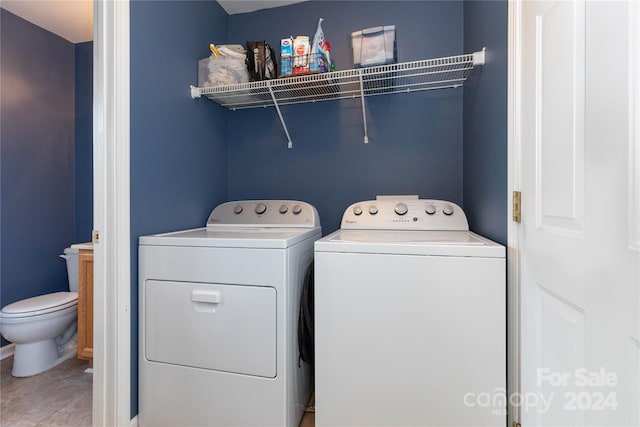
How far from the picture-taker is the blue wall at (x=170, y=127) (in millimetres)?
1410

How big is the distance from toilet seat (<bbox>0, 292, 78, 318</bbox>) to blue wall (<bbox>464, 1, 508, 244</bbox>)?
2626mm

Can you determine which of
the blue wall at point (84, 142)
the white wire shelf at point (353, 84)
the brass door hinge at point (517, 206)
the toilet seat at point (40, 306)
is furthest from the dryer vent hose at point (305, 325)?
the blue wall at point (84, 142)

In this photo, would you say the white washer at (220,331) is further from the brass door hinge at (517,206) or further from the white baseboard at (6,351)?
the white baseboard at (6,351)

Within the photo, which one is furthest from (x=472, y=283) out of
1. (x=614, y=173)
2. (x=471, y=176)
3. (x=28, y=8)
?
(x=28, y=8)

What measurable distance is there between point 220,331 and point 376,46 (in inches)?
64.2

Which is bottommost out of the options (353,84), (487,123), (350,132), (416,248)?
(416,248)

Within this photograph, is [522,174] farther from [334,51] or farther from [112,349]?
[112,349]

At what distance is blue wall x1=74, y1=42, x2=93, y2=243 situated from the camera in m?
2.54

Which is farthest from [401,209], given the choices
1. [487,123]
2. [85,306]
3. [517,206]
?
[85,306]

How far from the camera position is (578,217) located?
737 mm

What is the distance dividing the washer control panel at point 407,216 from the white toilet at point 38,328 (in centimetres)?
176

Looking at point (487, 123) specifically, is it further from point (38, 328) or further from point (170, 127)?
point (38, 328)

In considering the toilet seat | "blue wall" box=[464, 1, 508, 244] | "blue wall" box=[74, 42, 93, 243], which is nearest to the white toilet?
the toilet seat

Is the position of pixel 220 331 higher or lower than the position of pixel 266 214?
lower
